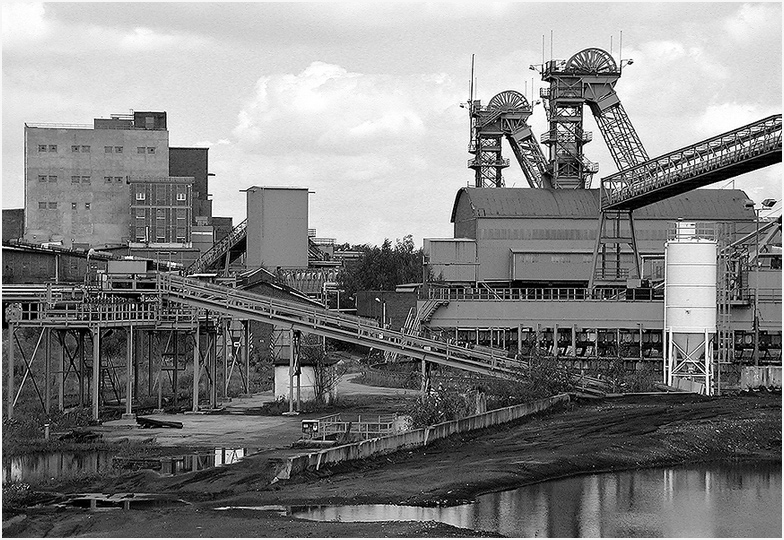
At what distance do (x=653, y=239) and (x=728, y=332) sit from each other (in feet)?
78.9

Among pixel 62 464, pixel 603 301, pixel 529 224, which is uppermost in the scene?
pixel 529 224

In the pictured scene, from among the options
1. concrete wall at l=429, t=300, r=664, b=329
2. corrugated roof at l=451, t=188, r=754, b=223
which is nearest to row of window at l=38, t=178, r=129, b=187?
corrugated roof at l=451, t=188, r=754, b=223

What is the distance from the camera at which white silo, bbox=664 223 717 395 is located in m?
49.9

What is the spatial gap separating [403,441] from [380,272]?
7296 centimetres

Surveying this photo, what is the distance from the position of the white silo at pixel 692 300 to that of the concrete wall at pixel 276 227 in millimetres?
30733

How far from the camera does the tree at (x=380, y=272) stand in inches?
4112

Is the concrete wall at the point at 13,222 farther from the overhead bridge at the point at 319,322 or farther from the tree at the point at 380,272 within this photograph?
the overhead bridge at the point at 319,322

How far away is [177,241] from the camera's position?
9344cm

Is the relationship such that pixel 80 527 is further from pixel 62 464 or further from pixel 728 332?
pixel 728 332

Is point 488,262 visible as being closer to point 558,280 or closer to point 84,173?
point 558,280

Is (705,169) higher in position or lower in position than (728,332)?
higher

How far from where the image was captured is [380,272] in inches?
4178

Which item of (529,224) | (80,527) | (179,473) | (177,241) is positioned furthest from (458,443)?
(177,241)

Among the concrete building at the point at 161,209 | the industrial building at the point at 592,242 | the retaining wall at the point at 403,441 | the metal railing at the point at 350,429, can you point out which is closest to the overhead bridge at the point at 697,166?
the industrial building at the point at 592,242
